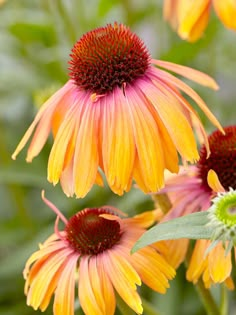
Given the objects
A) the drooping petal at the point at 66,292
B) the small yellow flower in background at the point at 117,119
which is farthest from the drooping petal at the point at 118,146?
the drooping petal at the point at 66,292

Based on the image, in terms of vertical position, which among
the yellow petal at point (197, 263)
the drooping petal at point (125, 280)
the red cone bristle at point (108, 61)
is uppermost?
the red cone bristle at point (108, 61)

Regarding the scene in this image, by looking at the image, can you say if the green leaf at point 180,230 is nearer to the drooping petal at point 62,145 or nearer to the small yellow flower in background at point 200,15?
the drooping petal at point 62,145

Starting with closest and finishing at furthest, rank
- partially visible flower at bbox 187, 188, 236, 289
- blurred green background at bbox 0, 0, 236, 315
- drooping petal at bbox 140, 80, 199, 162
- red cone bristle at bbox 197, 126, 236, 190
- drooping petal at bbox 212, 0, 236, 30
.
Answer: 1. partially visible flower at bbox 187, 188, 236, 289
2. drooping petal at bbox 140, 80, 199, 162
3. red cone bristle at bbox 197, 126, 236, 190
4. drooping petal at bbox 212, 0, 236, 30
5. blurred green background at bbox 0, 0, 236, 315

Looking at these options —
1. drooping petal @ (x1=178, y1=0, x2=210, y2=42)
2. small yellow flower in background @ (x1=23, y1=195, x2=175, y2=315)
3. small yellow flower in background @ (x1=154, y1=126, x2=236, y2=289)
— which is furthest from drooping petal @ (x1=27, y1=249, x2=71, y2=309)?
drooping petal @ (x1=178, y1=0, x2=210, y2=42)

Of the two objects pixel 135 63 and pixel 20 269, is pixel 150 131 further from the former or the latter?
pixel 20 269

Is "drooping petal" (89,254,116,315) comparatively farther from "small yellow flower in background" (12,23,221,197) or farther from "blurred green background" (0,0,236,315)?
"blurred green background" (0,0,236,315)

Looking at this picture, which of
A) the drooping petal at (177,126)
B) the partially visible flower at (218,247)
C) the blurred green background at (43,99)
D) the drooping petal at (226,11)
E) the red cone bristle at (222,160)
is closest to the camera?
the partially visible flower at (218,247)
